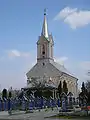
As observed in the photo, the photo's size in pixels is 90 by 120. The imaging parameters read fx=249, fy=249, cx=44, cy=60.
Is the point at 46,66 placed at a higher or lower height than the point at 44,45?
lower

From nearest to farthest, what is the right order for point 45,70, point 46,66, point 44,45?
point 45,70, point 46,66, point 44,45

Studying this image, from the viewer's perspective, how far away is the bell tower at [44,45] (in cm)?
10150

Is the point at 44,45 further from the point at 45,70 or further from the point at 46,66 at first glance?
the point at 45,70

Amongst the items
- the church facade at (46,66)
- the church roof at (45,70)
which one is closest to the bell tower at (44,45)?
the church facade at (46,66)

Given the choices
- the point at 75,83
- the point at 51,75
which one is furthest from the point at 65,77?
the point at 75,83

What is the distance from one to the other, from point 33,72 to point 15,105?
53219mm

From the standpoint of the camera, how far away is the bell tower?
333ft

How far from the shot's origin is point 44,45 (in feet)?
339

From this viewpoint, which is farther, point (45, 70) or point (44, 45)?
point (44, 45)

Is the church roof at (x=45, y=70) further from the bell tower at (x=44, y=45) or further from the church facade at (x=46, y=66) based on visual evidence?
the bell tower at (x=44, y=45)

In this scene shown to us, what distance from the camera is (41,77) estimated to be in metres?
96.6

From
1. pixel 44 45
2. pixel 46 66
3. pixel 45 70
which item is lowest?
pixel 45 70

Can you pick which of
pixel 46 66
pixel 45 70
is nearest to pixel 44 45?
pixel 46 66

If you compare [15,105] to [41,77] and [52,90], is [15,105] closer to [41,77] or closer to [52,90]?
[52,90]
